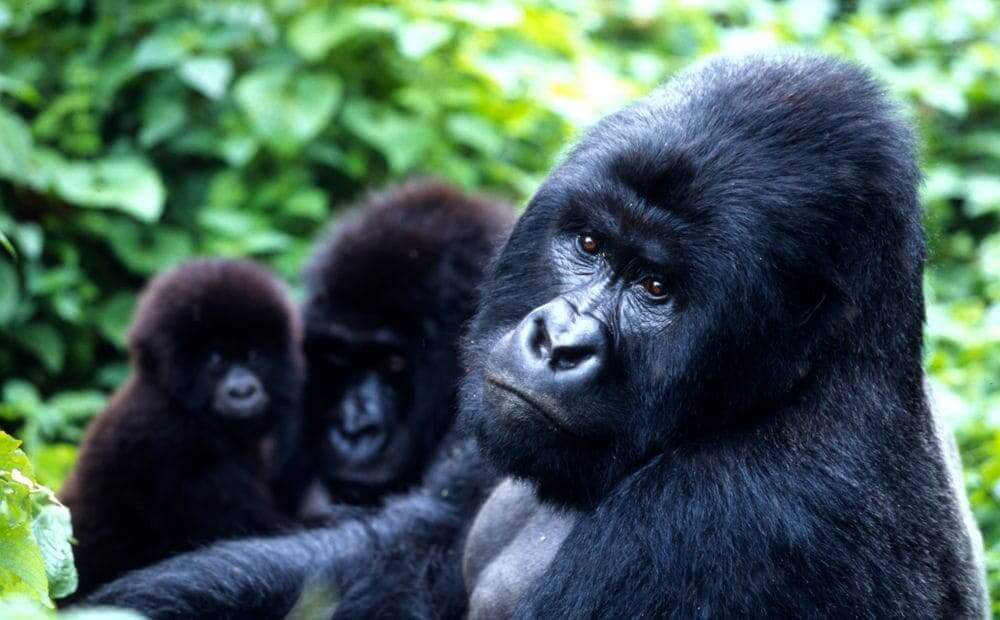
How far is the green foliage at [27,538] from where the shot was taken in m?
2.78

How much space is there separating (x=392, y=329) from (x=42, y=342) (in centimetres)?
190

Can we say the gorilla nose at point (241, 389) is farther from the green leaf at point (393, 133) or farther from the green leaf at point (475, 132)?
the green leaf at point (475, 132)

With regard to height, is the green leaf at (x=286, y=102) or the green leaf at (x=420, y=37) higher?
the green leaf at (x=420, y=37)

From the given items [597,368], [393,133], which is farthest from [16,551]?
[393,133]

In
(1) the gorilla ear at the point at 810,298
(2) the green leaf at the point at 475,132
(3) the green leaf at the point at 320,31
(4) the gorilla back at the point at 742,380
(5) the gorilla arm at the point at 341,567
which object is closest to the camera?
(4) the gorilla back at the point at 742,380

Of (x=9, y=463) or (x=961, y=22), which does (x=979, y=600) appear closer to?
(x=9, y=463)

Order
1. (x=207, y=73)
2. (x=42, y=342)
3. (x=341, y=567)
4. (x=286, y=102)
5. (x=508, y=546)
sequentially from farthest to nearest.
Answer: (x=286, y=102), (x=207, y=73), (x=42, y=342), (x=341, y=567), (x=508, y=546)

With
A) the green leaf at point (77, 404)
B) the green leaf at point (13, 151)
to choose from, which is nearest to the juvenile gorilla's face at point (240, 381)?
the green leaf at point (77, 404)

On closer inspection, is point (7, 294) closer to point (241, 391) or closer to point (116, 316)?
point (116, 316)

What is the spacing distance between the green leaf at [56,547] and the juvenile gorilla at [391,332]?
2087 mm

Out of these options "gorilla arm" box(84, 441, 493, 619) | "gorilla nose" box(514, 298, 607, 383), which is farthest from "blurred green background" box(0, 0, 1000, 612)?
"gorilla nose" box(514, 298, 607, 383)

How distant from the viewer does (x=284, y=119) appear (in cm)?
674

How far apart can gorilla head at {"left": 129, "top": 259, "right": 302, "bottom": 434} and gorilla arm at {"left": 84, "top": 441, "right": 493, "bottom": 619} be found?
1043 mm

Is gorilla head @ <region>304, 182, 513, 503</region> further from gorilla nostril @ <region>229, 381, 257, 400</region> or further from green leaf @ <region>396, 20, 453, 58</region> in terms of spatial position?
green leaf @ <region>396, 20, 453, 58</region>
